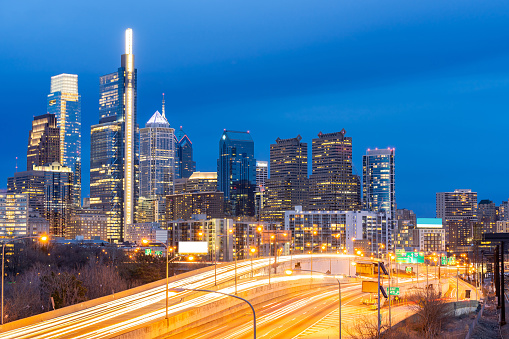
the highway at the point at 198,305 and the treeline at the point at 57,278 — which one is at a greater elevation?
the highway at the point at 198,305

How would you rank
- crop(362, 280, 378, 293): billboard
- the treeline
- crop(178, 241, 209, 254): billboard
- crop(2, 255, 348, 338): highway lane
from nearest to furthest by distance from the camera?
1. crop(2, 255, 348, 338): highway lane
2. crop(362, 280, 378, 293): billboard
3. the treeline
4. crop(178, 241, 209, 254): billboard

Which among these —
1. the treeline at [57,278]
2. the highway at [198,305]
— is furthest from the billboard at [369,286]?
the treeline at [57,278]

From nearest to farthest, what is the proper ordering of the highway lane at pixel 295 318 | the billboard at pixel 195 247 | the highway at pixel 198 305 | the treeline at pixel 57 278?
the highway at pixel 198 305
the highway lane at pixel 295 318
the treeline at pixel 57 278
the billboard at pixel 195 247

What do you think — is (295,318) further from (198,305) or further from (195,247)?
(195,247)

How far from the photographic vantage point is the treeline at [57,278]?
96.0 meters

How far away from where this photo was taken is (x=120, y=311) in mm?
70312

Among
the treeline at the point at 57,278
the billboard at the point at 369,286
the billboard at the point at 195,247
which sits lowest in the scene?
the treeline at the point at 57,278

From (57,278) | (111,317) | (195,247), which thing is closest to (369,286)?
(111,317)

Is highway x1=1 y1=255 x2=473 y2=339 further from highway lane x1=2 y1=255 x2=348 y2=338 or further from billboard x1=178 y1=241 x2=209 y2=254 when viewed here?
billboard x1=178 y1=241 x2=209 y2=254

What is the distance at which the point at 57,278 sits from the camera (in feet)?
346

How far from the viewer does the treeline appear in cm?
9598

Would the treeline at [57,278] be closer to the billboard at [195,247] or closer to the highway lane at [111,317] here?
the highway lane at [111,317]

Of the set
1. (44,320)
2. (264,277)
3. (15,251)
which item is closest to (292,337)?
(44,320)

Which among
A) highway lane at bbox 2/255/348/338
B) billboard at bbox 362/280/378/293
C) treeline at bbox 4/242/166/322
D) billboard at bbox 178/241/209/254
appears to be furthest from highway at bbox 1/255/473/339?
billboard at bbox 178/241/209/254
